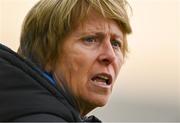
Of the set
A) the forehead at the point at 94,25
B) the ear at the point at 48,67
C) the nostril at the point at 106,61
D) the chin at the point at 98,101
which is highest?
the forehead at the point at 94,25

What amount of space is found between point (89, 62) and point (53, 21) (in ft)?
0.56

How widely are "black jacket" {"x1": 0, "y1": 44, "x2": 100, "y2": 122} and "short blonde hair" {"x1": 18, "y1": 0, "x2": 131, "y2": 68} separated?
0.32 meters

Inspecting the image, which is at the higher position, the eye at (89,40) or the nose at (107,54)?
the eye at (89,40)

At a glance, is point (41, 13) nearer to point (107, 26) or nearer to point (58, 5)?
point (58, 5)

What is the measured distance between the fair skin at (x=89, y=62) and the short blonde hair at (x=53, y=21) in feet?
0.07

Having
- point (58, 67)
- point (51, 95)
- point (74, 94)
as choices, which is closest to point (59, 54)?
point (58, 67)

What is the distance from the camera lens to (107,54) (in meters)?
1.55

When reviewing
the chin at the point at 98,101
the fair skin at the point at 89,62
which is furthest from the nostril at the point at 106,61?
the chin at the point at 98,101

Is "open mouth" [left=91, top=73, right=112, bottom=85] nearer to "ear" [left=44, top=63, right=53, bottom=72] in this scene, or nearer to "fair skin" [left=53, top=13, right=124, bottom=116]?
"fair skin" [left=53, top=13, right=124, bottom=116]

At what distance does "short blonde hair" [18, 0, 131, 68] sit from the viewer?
1.57 m

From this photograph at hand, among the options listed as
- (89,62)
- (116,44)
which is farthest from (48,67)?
(116,44)

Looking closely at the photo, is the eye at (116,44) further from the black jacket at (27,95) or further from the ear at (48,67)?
the black jacket at (27,95)

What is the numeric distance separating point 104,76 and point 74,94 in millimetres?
109

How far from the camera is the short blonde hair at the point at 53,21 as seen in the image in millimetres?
1572
